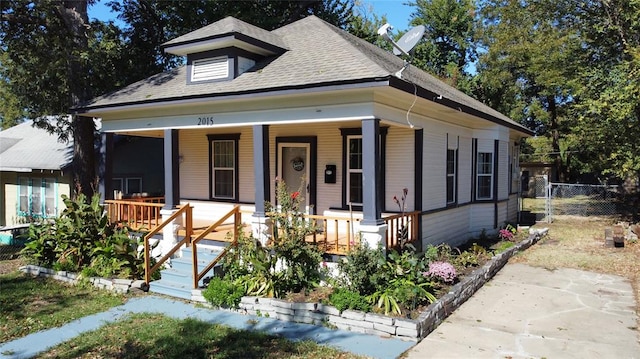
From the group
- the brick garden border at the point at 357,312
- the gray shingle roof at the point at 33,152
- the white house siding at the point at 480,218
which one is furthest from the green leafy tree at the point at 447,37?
the brick garden border at the point at 357,312

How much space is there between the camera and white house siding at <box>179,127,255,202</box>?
12078 millimetres

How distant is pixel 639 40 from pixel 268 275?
51.4 feet

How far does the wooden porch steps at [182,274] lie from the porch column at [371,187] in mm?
2927

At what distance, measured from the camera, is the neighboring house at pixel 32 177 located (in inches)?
634

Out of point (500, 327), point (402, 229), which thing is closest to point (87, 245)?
point (402, 229)

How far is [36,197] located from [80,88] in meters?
6.02

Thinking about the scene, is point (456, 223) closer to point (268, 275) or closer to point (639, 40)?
point (268, 275)

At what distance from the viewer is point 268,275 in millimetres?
7586

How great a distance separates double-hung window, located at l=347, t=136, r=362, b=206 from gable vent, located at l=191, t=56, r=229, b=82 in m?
3.20

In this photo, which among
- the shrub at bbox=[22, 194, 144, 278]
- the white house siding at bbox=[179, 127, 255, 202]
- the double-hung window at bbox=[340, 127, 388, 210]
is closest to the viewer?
the shrub at bbox=[22, 194, 144, 278]

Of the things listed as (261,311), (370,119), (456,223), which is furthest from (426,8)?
(261,311)

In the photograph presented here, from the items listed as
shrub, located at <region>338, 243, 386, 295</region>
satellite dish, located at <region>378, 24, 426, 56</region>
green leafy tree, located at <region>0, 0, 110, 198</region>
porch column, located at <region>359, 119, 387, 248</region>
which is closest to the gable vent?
porch column, located at <region>359, 119, 387, 248</region>

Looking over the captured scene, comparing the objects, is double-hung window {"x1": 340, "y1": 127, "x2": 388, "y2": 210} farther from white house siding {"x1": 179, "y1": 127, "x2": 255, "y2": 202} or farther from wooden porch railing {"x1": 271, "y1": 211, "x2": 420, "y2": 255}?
white house siding {"x1": 179, "y1": 127, "x2": 255, "y2": 202}

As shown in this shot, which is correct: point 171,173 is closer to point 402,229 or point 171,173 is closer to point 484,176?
point 402,229
